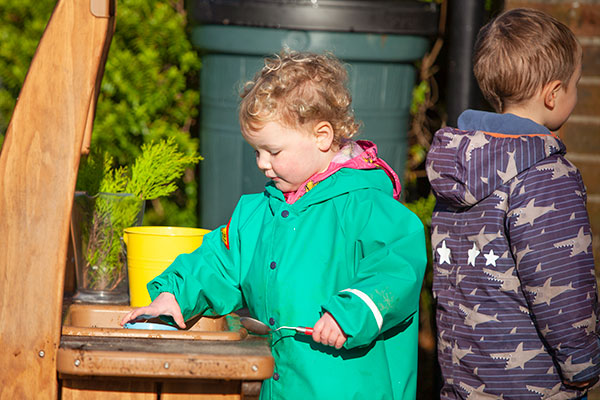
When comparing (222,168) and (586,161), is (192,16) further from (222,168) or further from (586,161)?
(586,161)

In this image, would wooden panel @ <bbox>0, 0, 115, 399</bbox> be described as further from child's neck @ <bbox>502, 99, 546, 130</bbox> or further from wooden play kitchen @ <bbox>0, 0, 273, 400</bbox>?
child's neck @ <bbox>502, 99, 546, 130</bbox>

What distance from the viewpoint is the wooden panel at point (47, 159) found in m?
1.52

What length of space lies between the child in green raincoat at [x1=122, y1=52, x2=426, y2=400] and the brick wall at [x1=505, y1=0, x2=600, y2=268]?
173 centimetres

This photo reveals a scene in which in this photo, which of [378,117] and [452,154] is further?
[378,117]

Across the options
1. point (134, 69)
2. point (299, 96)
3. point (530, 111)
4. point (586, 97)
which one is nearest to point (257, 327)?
point (299, 96)

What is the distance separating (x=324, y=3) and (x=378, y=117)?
57 cm

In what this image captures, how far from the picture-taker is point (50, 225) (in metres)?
1.53

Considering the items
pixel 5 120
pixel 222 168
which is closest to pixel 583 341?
pixel 222 168

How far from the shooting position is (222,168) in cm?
347

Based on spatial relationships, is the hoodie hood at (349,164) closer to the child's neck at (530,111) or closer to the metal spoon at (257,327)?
the metal spoon at (257,327)

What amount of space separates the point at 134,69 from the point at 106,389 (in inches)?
97.4

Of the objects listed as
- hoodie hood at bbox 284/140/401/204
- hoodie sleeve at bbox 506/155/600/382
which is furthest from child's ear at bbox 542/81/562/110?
hoodie hood at bbox 284/140/401/204

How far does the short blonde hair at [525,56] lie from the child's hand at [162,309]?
3.59ft

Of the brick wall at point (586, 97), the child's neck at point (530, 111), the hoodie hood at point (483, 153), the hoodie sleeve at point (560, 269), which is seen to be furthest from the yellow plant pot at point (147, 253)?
the brick wall at point (586, 97)
